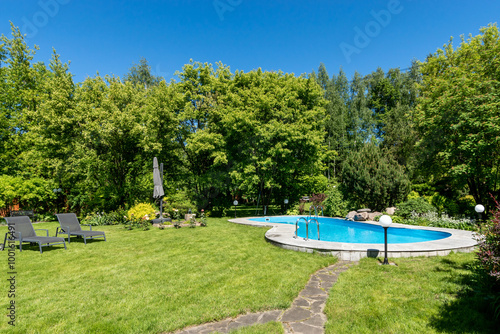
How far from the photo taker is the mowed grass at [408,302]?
133 inches

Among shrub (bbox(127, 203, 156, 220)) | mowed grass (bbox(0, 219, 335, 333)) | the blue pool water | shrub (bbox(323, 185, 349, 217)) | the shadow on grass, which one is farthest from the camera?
shrub (bbox(323, 185, 349, 217))

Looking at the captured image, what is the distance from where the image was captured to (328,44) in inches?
766

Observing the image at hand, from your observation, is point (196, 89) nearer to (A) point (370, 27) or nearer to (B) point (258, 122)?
(B) point (258, 122)

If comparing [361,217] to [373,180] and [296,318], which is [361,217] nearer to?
[373,180]

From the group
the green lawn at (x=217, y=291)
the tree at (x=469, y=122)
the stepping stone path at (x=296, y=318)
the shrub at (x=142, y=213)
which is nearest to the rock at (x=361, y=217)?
the tree at (x=469, y=122)

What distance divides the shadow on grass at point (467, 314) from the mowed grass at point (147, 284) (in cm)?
222

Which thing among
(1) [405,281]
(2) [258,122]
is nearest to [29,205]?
(2) [258,122]

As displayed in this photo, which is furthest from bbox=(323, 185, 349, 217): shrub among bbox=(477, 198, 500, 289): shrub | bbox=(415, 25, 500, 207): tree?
bbox=(477, 198, 500, 289): shrub

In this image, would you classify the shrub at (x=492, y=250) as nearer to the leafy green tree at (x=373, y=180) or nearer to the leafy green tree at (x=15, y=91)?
the leafy green tree at (x=373, y=180)

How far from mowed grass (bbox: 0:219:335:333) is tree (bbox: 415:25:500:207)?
35.0 feet

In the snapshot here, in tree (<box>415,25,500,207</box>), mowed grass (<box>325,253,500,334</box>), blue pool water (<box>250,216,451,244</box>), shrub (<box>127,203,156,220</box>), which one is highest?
tree (<box>415,25,500,207</box>)

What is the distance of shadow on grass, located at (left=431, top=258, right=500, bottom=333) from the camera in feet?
10.8

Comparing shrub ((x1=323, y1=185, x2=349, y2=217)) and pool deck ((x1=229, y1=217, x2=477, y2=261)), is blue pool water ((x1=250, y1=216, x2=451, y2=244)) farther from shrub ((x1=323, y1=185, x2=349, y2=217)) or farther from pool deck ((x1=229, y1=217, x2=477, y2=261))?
pool deck ((x1=229, y1=217, x2=477, y2=261))

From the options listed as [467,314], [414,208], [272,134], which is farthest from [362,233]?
[467,314]
